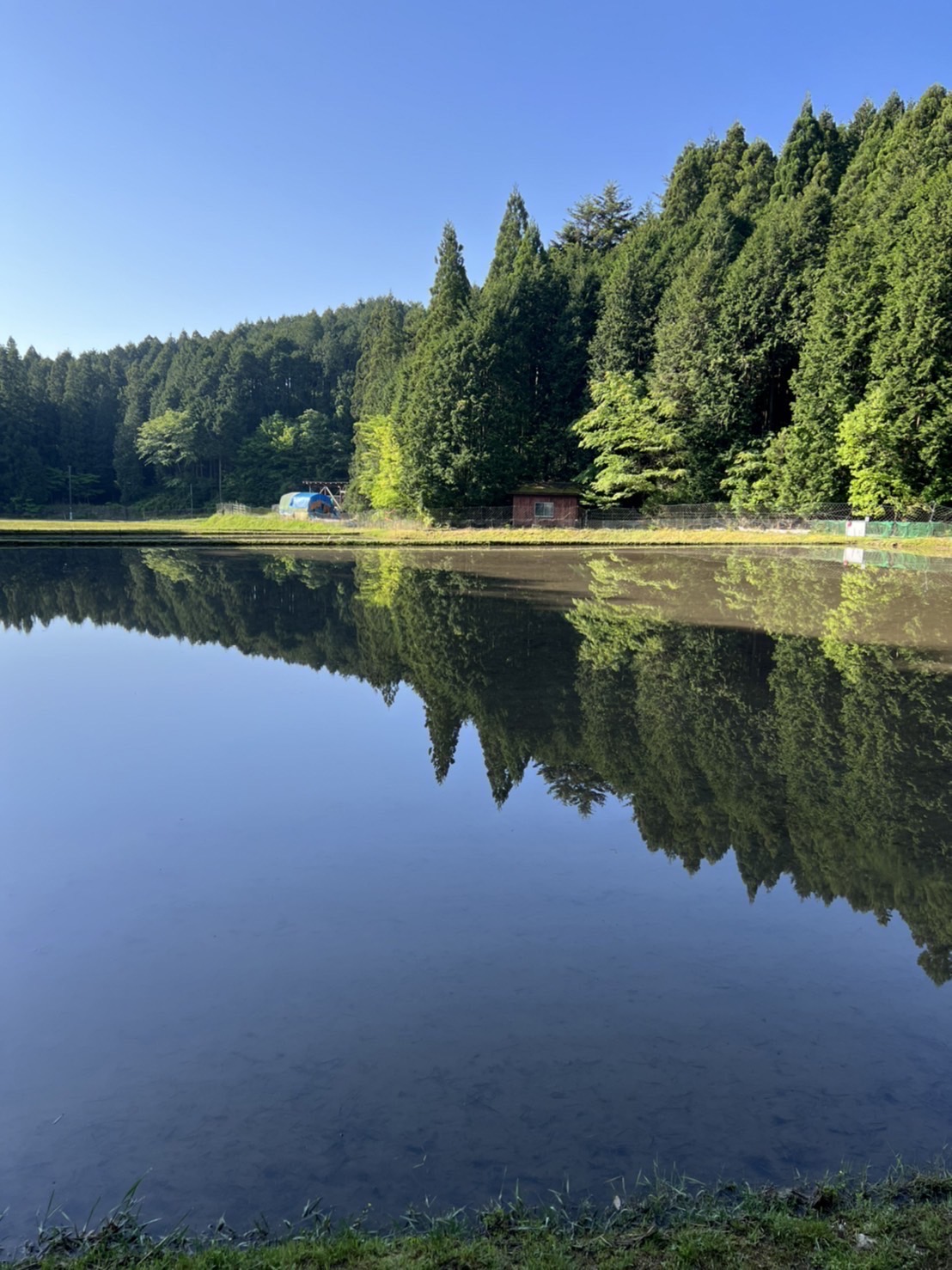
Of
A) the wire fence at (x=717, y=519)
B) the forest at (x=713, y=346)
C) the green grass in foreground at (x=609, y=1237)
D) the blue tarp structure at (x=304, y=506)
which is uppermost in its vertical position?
the forest at (x=713, y=346)

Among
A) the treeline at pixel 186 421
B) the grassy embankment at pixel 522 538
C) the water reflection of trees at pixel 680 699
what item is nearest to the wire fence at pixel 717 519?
the grassy embankment at pixel 522 538

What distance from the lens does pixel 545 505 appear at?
62594 millimetres

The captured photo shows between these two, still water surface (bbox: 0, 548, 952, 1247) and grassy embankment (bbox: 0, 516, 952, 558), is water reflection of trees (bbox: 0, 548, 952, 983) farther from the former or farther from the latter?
grassy embankment (bbox: 0, 516, 952, 558)

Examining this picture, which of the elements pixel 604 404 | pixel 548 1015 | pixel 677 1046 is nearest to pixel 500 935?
pixel 548 1015

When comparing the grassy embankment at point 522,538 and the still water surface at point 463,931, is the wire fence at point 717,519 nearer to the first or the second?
the grassy embankment at point 522,538

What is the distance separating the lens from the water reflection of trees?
7.57 m

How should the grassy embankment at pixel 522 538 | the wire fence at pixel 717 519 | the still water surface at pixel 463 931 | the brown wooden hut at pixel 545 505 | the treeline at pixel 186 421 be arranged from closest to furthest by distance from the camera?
the still water surface at pixel 463 931 < the grassy embankment at pixel 522 538 < the wire fence at pixel 717 519 < the brown wooden hut at pixel 545 505 < the treeline at pixel 186 421

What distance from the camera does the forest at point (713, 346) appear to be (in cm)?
4706

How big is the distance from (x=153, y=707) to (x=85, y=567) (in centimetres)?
2420

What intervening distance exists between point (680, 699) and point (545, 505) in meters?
51.3

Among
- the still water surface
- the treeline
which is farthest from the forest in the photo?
the still water surface

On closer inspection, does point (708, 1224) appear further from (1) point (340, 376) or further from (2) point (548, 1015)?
(1) point (340, 376)

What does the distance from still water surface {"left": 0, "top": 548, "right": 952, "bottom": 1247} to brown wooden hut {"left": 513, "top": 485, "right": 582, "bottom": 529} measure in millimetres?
48019

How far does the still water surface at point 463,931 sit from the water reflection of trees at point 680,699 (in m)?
0.07
